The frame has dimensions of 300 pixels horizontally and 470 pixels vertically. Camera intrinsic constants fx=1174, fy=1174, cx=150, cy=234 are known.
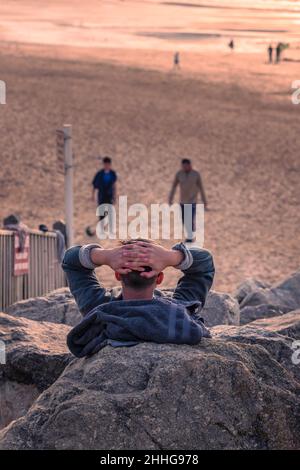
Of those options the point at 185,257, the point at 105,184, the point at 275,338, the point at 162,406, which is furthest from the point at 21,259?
the point at 162,406

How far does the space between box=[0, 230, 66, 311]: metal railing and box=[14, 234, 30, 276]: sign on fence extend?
0.05 meters

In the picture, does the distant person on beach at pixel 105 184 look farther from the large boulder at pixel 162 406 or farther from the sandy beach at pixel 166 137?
the large boulder at pixel 162 406

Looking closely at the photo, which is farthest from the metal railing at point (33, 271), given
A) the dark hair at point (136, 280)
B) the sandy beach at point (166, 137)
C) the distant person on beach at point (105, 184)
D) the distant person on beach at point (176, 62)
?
the distant person on beach at point (176, 62)

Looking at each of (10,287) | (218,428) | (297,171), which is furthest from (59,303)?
(297,171)

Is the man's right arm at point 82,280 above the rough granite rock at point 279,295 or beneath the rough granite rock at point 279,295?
above

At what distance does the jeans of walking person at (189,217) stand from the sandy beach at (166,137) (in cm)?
75

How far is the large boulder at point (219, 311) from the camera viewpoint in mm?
8891

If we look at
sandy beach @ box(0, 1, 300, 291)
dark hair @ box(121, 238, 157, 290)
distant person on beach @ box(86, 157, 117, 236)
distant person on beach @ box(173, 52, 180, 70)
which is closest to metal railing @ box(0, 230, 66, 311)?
sandy beach @ box(0, 1, 300, 291)

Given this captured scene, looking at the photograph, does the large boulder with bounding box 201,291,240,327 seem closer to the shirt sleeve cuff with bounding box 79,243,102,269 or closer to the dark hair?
the shirt sleeve cuff with bounding box 79,243,102,269

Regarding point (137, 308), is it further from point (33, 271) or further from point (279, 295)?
point (33, 271)

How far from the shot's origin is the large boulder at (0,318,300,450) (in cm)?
509

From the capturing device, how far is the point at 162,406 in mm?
5160

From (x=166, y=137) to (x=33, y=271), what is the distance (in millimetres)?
19536
